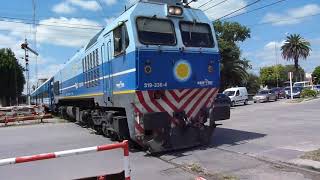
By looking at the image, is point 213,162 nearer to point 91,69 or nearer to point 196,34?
point 196,34

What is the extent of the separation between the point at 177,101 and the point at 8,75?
76118 mm

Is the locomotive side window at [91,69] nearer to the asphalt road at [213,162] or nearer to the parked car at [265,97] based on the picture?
the asphalt road at [213,162]

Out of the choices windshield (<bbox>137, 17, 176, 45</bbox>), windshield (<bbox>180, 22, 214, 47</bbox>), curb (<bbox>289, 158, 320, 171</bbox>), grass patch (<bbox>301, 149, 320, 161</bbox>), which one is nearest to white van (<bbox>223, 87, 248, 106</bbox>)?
windshield (<bbox>180, 22, 214, 47</bbox>)

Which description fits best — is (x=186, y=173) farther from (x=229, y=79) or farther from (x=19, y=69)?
(x=19, y=69)

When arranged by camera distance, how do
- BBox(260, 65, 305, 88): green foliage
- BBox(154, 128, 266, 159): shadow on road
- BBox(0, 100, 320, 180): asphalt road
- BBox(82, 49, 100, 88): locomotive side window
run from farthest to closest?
BBox(260, 65, 305, 88): green foliage
BBox(82, 49, 100, 88): locomotive side window
BBox(154, 128, 266, 159): shadow on road
BBox(0, 100, 320, 180): asphalt road

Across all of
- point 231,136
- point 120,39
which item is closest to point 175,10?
point 120,39

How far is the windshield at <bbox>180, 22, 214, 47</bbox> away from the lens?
12.8 meters

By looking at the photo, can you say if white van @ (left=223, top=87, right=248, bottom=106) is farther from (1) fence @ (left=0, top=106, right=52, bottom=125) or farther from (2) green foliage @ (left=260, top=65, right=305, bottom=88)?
(2) green foliage @ (left=260, top=65, right=305, bottom=88)

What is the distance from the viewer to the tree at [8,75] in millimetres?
81438

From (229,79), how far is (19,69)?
46.2m

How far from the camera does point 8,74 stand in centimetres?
8275

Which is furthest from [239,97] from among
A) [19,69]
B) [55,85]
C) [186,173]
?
[19,69]

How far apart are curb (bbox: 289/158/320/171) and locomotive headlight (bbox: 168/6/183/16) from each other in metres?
5.35

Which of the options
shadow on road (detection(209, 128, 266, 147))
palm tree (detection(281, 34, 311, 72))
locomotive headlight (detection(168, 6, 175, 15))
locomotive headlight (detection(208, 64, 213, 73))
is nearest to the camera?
locomotive headlight (detection(168, 6, 175, 15))
